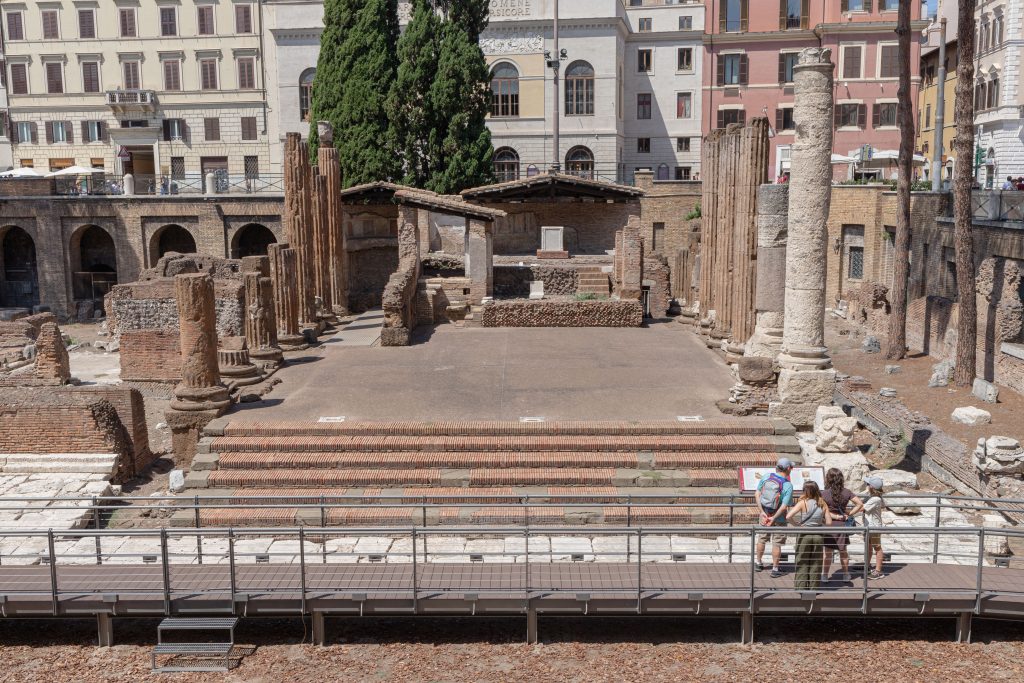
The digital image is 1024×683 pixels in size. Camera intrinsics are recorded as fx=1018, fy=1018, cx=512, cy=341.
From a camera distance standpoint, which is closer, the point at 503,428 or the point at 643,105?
the point at 503,428

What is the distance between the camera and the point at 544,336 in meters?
25.3

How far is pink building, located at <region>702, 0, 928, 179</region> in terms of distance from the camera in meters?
48.4

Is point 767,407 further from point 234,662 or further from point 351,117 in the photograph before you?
point 351,117

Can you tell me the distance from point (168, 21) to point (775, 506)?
46722mm

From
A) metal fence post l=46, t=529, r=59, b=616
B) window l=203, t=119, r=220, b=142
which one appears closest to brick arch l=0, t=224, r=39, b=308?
window l=203, t=119, r=220, b=142

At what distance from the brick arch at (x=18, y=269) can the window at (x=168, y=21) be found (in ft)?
40.9

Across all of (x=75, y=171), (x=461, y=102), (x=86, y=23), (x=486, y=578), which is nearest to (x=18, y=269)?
(x=75, y=171)

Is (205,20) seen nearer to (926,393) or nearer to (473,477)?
(926,393)

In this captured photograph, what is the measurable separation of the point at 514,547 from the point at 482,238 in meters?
15.9

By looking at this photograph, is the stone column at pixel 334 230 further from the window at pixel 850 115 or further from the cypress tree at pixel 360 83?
the window at pixel 850 115

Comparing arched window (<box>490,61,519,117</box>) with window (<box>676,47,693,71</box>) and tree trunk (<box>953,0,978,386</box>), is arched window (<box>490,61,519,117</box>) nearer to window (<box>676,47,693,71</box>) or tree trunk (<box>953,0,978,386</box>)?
window (<box>676,47,693,71</box>)

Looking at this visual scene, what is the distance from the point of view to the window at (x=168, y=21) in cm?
4997

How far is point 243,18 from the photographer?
4969cm

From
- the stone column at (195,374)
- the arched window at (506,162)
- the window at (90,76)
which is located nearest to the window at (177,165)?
the window at (90,76)
